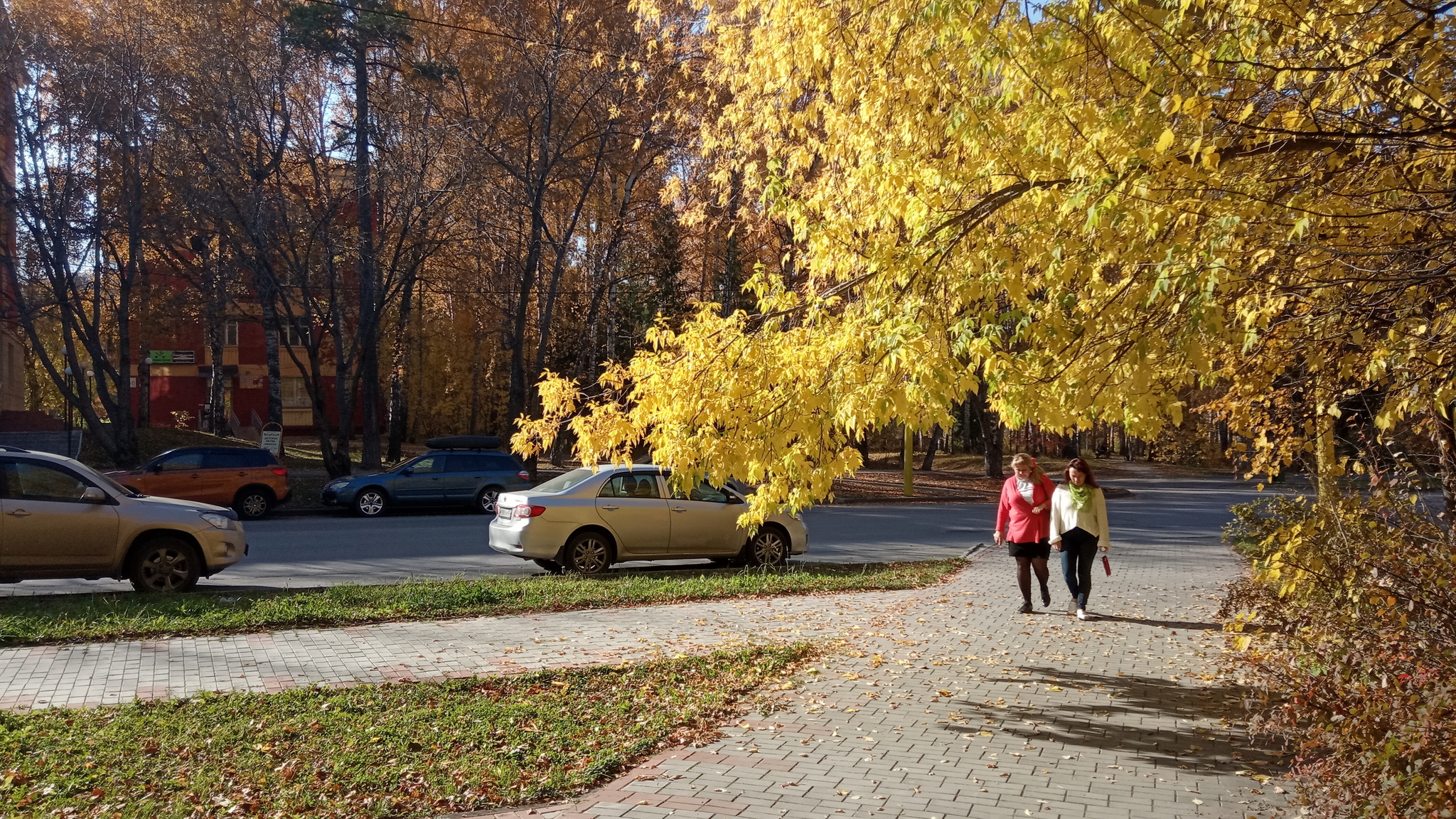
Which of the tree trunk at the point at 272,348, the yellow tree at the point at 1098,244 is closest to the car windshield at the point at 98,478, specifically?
the yellow tree at the point at 1098,244

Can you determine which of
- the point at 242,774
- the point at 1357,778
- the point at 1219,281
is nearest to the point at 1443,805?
the point at 1357,778

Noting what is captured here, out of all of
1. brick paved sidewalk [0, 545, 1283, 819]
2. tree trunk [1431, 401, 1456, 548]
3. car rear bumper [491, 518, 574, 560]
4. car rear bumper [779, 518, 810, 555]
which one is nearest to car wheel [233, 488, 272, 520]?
car rear bumper [491, 518, 574, 560]

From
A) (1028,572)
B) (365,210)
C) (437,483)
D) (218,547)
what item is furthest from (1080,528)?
(365,210)

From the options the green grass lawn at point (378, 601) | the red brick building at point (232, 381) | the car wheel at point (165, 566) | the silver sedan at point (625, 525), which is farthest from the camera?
the red brick building at point (232, 381)

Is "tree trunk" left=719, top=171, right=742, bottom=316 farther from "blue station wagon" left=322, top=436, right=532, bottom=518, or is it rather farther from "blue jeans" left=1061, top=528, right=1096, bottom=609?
"blue jeans" left=1061, top=528, right=1096, bottom=609

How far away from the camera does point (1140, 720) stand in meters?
6.80

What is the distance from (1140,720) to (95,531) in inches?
405

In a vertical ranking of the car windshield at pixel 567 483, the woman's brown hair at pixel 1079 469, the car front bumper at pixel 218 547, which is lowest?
the car front bumper at pixel 218 547

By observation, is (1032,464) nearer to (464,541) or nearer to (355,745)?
(355,745)

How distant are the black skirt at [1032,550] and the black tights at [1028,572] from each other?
38 mm

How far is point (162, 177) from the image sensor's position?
26.4m

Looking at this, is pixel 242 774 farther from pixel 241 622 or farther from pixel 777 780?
pixel 241 622

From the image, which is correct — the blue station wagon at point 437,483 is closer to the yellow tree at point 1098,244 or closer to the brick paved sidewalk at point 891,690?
the brick paved sidewalk at point 891,690

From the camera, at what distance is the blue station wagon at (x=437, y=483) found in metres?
24.6
